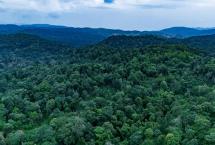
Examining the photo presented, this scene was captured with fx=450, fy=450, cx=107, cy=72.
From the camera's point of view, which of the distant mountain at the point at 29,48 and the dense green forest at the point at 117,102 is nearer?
the dense green forest at the point at 117,102

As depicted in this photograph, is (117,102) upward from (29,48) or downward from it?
upward

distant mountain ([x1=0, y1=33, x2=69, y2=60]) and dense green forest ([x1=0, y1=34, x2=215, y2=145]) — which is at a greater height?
dense green forest ([x1=0, y1=34, x2=215, y2=145])

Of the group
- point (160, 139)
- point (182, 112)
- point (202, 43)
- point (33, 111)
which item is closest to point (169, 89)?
point (182, 112)

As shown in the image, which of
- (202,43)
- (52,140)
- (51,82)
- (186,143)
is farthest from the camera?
(202,43)

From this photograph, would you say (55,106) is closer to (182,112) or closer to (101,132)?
(101,132)

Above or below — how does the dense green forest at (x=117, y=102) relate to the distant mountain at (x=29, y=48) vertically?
above

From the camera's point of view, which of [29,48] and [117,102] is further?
[29,48]

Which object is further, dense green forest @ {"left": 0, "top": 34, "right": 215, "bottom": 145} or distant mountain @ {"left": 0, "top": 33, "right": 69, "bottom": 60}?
distant mountain @ {"left": 0, "top": 33, "right": 69, "bottom": 60}

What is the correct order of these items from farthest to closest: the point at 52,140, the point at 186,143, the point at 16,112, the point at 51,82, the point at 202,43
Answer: the point at 202,43
the point at 51,82
the point at 16,112
the point at 52,140
the point at 186,143
